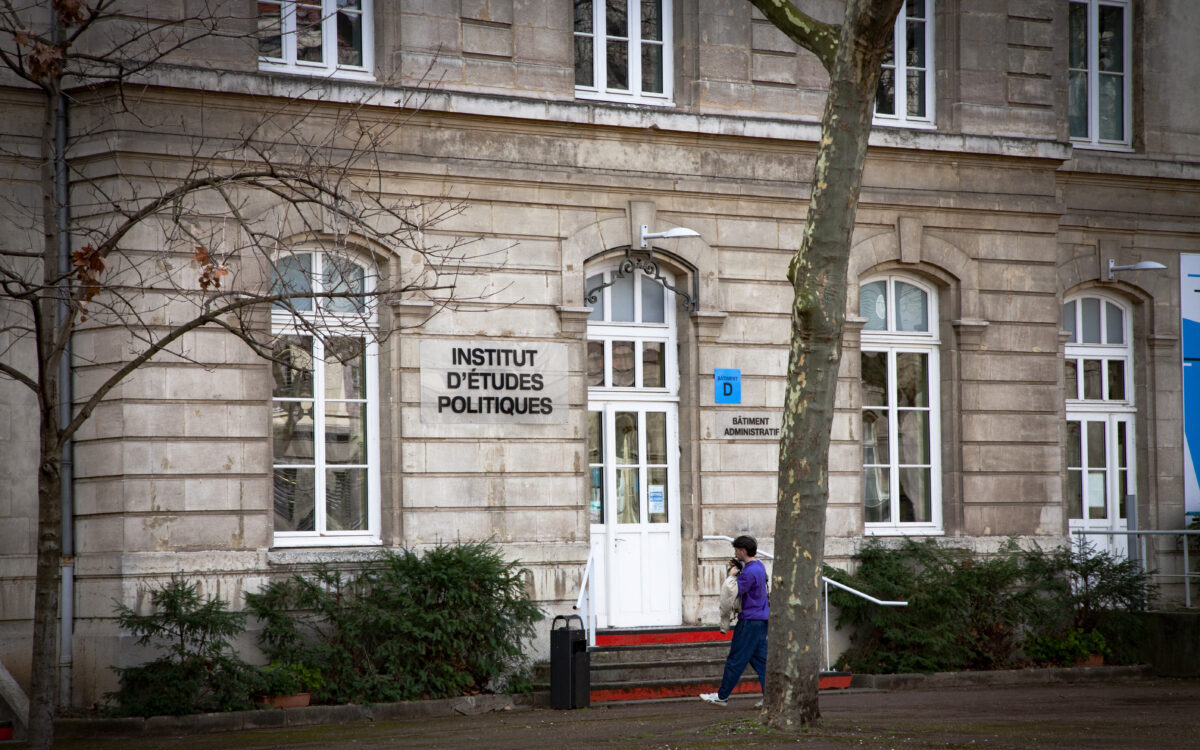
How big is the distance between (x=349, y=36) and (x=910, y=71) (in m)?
6.95

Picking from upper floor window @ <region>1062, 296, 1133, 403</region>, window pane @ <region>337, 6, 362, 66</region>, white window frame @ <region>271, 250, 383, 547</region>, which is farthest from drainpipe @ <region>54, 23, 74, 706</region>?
upper floor window @ <region>1062, 296, 1133, 403</region>

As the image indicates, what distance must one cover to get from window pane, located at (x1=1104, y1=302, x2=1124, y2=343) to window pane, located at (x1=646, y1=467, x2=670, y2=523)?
23.7ft

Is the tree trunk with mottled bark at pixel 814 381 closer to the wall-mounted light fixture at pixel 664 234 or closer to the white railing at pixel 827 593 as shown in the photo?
the white railing at pixel 827 593

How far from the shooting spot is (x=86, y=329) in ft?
46.1

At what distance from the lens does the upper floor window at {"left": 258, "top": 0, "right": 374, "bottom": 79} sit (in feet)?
48.7

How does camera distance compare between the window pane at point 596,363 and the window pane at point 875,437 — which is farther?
the window pane at point 875,437

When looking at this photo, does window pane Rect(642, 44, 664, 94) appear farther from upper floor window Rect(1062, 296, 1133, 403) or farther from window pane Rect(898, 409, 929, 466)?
upper floor window Rect(1062, 296, 1133, 403)

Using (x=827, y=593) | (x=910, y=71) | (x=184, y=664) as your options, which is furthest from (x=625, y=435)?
(x=910, y=71)

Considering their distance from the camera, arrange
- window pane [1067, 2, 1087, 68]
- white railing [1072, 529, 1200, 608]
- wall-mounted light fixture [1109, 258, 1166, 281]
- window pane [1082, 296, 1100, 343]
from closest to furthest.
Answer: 1. white railing [1072, 529, 1200, 608]
2. wall-mounted light fixture [1109, 258, 1166, 281]
3. window pane [1082, 296, 1100, 343]
4. window pane [1067, 2, 1087, 68]

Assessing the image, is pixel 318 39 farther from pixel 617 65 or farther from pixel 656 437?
pixel 656 437

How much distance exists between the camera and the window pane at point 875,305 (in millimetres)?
17719

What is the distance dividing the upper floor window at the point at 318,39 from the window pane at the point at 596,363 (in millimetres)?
3804

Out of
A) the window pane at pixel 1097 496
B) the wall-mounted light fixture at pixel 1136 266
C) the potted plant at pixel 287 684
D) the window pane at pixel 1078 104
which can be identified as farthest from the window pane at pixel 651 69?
the window pane at pixel 1097 496

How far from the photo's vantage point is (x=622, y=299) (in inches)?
655
